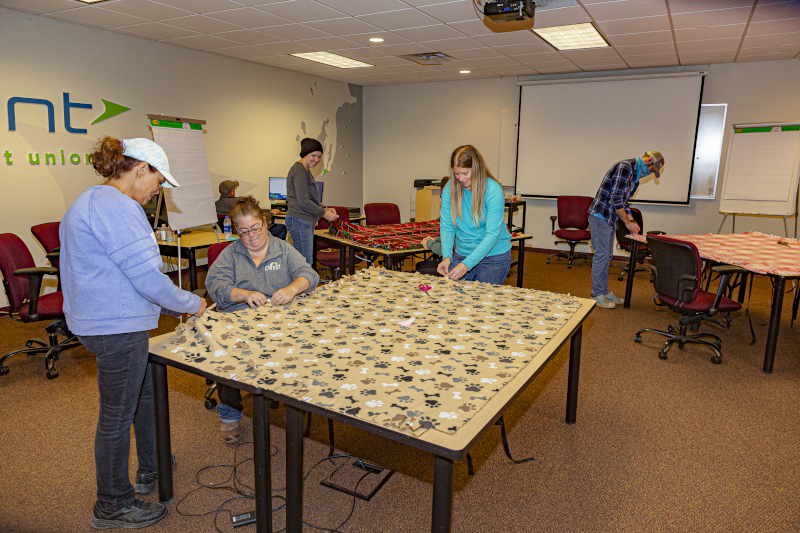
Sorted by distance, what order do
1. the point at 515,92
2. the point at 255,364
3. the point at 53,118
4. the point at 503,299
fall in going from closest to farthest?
the point at 255,364, the point at 503,299, the point at 53,118, the point at 515,92

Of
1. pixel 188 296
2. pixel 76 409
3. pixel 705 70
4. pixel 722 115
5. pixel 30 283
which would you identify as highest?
pixel 705 70

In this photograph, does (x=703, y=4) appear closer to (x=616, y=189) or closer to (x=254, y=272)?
(x=616, y=189)

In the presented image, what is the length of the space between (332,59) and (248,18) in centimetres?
217

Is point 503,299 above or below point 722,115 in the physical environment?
below

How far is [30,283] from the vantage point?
11.1 ft

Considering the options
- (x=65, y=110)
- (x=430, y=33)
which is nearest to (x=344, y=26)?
(x=430, y=33)

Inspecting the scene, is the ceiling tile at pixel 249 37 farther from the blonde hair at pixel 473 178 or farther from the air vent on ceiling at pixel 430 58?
the blonde hair at pixel 473 178

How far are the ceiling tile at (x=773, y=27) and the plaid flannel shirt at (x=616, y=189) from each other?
166cm

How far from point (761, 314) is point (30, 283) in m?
6.25

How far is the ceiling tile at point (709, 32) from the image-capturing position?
16.0 ft

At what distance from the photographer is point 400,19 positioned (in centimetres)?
479

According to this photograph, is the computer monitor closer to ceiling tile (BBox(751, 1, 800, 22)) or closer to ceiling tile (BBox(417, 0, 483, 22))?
ceiling tile (BBox(417, 0, 483, 22))

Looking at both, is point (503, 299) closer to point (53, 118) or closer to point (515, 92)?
point (53, 118)

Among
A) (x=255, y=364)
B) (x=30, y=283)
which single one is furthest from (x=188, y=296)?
(x=30, y=283)
